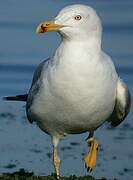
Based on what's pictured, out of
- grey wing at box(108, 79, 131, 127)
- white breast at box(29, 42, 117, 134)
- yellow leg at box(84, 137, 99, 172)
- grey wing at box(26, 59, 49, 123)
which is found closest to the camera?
white breast at box(29, 42, 117, 134)

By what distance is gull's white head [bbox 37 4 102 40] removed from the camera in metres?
12.0

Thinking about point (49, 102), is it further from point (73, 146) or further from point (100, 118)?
point (73, 146)

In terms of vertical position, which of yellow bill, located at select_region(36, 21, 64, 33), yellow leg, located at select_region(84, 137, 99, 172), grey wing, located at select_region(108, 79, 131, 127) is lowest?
yellow leg, located at select_region(84, 137, 99, 172)

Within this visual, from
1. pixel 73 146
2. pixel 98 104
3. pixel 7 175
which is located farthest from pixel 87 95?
pixel 73 146

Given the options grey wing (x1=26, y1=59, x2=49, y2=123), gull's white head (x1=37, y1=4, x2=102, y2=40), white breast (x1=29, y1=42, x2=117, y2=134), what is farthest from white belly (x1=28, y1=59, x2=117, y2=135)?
gull's white head (x1=37, y1=4, x2=102, y2=40)

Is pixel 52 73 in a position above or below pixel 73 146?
above

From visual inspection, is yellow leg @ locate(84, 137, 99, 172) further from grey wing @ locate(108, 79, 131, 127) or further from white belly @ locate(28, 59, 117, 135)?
white belly @ locate(28, 59, 117, 135)

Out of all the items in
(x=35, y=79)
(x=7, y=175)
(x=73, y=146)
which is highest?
(x=35, y=79)

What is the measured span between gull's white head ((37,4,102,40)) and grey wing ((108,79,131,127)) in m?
0.71

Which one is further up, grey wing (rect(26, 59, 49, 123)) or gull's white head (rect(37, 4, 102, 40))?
gull's white head (rect(37, 4, 102, 40))

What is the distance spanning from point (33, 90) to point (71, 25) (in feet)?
3.78

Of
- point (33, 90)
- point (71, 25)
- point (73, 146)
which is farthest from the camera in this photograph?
point (73, 146)

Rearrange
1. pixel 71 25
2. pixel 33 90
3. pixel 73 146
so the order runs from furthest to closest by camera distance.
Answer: pixel 73 146 → pixel 33 90 → pixel 71 25

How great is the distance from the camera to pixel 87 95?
483 inches
